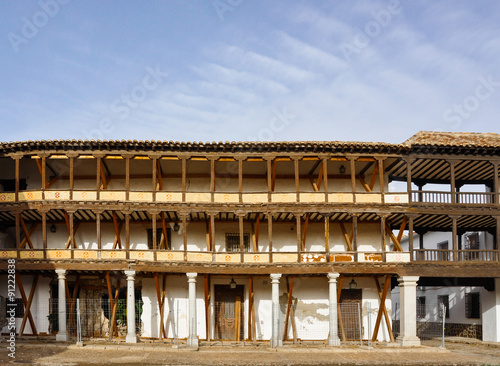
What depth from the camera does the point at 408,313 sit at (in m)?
25.8

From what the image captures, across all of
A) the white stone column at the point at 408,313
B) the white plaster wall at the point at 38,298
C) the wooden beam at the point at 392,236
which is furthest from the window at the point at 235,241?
the white plaster wall at the point at 38,298

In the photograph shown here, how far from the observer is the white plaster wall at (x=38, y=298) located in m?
27.9

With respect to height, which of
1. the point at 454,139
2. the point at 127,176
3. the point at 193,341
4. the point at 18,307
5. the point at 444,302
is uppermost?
the point at 454,139

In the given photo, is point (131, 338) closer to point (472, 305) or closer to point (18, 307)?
point (18, 307)

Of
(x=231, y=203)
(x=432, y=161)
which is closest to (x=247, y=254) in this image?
(x=231, y=203)

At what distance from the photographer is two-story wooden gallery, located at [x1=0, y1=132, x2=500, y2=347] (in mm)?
26016

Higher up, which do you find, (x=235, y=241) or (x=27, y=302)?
(x=235, y=241)

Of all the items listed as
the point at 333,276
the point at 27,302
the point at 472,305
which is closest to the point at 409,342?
the point at 333,276

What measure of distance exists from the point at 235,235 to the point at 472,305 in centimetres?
1475

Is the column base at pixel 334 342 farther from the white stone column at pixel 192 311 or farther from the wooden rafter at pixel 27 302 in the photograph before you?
the wooden rafter at pixel 27 302

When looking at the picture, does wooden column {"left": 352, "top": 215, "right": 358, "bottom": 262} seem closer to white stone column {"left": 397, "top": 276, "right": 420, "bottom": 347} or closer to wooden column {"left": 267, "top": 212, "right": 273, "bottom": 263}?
white stone column {"left": 397, "top": 276, "right": 420, "bottom": 347}

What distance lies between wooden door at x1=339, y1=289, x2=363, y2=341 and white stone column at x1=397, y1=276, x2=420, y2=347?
241 cm

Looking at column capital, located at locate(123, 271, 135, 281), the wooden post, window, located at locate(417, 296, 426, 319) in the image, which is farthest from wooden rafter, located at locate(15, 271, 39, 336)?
window, located at locate(417, 296, 426, 319)

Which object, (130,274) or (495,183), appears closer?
(130,274)
